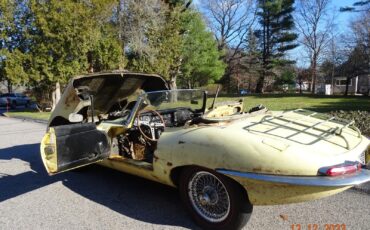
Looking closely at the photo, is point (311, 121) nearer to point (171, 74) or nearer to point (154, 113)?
point (154, 113)

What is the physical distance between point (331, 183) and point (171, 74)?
87.4 feet

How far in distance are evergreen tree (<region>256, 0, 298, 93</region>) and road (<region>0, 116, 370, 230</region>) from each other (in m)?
37.8

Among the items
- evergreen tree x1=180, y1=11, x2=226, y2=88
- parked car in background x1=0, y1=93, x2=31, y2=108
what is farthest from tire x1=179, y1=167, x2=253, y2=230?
parked car in background x1=0, y1=93, x2=31, y2=108

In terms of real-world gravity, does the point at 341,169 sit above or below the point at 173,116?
below

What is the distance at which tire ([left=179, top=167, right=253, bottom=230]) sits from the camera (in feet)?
10.5

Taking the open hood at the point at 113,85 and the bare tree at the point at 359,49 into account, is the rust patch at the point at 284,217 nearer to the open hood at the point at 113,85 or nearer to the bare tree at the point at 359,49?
the open hood at the point at 113,85

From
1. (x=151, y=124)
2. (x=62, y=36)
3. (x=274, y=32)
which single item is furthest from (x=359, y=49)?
(x=151, y=124)

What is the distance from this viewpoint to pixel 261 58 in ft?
139

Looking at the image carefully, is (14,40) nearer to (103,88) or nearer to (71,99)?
(103,88)

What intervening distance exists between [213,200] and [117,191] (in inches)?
71.7

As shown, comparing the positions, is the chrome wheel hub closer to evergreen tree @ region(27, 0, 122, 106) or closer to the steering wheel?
the steering wheel

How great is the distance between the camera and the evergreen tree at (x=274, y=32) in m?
39.4

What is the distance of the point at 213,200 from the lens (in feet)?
11.2

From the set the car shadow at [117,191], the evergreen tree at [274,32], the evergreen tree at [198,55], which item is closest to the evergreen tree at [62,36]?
the evergreen tree at [198,55]
